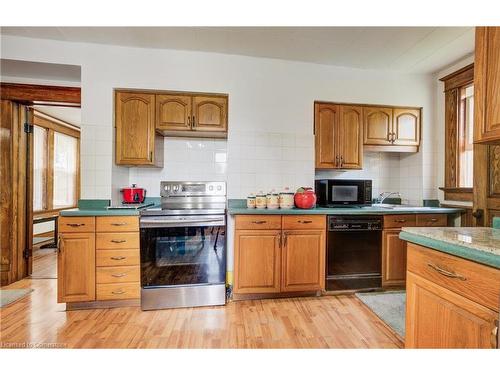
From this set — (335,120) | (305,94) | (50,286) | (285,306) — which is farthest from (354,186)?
(50,286)

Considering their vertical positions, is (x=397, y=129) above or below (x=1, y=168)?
above

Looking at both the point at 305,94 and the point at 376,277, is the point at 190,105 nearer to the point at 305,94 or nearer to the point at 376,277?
the point at 305,94

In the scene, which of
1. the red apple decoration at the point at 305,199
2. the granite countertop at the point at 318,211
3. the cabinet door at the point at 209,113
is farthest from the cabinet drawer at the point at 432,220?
the cabinet door at the point at 209,113

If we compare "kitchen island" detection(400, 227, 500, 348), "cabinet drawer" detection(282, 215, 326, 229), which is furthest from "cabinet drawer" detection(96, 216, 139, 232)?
"kitchen island" detection(400, 227, 500, 348)

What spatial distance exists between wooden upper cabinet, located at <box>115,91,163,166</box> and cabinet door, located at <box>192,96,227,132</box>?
451 mm

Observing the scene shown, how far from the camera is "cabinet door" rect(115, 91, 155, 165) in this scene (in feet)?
8.21

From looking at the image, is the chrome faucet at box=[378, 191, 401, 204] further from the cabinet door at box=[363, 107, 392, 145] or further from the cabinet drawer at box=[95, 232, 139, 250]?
the cabinet drawer at box=[95, 232, 139, 250]

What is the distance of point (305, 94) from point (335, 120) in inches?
18.5

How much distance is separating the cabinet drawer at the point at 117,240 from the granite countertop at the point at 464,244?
2084 mm

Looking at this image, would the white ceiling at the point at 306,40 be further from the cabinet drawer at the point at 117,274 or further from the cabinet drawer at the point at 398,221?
the cabinet drawer at the point at 117,274

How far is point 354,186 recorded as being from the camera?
2.76m

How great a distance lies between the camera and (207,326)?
191 centimetres

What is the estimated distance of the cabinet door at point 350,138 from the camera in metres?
2.86

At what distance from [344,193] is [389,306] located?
1.17 meters
